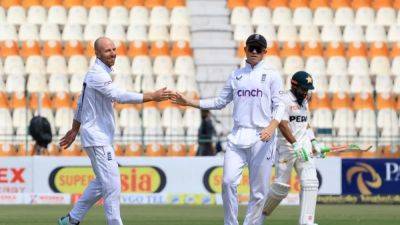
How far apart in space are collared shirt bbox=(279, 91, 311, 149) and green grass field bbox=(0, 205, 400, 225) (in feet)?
7.55

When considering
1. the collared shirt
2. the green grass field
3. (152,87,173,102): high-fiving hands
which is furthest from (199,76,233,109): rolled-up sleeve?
the green grass field

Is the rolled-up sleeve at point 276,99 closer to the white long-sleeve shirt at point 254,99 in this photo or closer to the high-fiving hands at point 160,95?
the white long-sleeve shirt at point 254,99

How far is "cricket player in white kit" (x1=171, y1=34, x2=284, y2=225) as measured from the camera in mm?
11500

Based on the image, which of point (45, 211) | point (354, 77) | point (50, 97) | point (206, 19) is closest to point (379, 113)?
point (354, 77)

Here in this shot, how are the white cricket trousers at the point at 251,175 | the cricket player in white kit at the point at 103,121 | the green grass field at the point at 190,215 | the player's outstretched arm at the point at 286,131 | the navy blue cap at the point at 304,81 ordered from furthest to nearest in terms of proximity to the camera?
1. the green grass field at the point at 190,215
2. the navy blue cap at the point at 304,81
3. the player's outstretched arm at the point at 286,131
4. the white cricket trousers at the point at 251,175
5. the cricket player in white kit at the point at 103,121

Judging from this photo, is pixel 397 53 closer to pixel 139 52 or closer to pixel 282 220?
pixel 139 52

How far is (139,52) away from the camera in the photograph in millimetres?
25125

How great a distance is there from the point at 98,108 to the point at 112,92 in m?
0.27

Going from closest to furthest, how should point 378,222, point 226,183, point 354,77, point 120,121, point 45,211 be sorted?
1. point 226,183
2. point 378,222
3. point 45,211
4. point 120,121
5. point 354,77

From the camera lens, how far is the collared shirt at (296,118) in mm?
12977

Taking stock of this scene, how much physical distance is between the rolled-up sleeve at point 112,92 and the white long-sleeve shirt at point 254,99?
42.9 inches

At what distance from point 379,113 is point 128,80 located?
5282 millimetres

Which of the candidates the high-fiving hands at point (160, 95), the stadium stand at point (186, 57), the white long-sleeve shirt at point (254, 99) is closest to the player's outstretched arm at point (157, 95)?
the high-fiving hands at point (160, 95)

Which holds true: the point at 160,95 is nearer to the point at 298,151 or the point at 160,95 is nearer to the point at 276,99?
the point at 276,99
